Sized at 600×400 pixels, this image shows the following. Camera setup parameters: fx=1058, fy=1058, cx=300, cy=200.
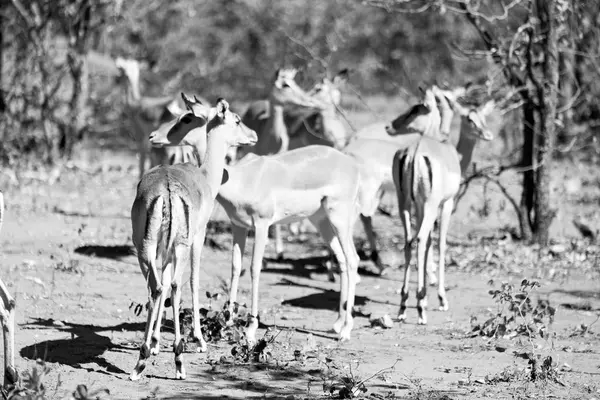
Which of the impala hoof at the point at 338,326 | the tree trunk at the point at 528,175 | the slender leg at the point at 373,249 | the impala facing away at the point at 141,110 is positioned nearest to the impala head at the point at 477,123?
the tree trunk at the point at 528,175

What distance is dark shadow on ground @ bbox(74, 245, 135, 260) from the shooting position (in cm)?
1052

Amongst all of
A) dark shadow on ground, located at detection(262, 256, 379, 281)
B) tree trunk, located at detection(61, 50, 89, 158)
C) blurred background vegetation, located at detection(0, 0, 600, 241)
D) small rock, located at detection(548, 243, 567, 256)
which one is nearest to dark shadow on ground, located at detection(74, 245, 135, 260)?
dark shadow on ground, located at detection(262, 256, 379, 281)

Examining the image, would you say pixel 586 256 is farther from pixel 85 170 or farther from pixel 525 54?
pixel 85 170

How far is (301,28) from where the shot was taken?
23.6 m

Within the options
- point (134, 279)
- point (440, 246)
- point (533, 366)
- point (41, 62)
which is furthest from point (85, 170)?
point (533, 366)

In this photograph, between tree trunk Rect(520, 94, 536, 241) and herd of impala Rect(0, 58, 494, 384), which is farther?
tree trunk Rect(520, 94, 536, 241)

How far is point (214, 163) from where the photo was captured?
7395mm

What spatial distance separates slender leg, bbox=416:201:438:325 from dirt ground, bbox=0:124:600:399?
6.1 inches

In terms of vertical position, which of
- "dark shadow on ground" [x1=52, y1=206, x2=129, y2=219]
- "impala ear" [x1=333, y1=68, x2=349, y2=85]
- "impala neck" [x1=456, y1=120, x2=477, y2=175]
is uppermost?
"impala ear" [x1=333, y1=68, x2=349, y2=85]

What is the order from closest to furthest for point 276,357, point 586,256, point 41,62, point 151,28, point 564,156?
point 276,357, point 586,256, point 41,62, point 564,156, point 151,28

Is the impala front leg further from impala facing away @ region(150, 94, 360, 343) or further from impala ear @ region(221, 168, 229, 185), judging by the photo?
impala ear @ region(221, 168, 229, 185)

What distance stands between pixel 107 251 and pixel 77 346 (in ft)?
11.7

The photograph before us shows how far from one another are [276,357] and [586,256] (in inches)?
198

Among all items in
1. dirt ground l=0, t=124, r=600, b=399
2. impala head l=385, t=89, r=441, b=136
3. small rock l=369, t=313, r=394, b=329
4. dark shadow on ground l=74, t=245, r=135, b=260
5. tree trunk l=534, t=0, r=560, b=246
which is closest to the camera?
dirt ground l=0, t=124, r=600, b=399
